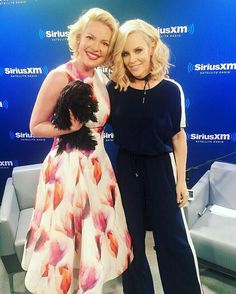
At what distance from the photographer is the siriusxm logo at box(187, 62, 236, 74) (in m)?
2.34

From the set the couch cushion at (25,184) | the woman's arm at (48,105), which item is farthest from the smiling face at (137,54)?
the couch cushion at (25,184)

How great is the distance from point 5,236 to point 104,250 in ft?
2.36

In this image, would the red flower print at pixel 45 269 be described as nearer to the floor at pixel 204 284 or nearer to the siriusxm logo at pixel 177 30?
the floor at pixel 204 284

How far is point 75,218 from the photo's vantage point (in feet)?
5.16

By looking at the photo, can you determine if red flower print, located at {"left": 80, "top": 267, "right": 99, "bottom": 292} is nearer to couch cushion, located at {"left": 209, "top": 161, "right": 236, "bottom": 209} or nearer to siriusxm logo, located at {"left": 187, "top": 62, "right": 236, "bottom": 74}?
couch cushion, located at {"left": 209, "top": 161, "right": 236, "bottom": 209}

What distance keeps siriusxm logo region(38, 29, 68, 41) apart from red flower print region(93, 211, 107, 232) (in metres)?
1.39

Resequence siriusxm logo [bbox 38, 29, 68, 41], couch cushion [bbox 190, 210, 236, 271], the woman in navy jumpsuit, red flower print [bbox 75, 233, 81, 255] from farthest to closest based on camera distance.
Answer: siriusxm logo [bbox 38, 29, 68, 41] < couch cushion [bbox 190, 210, 236, 271] < red flower print [bbox 75, 233, 81, 255] < the woman in navy jumpsuit

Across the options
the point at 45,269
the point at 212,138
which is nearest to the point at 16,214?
the point at 45,269

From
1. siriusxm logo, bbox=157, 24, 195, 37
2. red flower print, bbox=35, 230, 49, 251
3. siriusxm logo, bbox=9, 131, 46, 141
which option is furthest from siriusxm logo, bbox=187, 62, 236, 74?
red flower print, bbox=35, 230, 49, 251

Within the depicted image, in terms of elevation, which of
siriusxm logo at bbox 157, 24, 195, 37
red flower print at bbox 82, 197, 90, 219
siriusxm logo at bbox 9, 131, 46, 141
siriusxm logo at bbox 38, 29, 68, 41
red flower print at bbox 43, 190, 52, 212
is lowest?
red flower print at bbox 82, 197, 90, 219

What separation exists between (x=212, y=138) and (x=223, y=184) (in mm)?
398

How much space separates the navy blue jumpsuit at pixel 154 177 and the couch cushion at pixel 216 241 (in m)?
0.33

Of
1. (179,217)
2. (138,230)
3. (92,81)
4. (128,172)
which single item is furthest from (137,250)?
(92,81)

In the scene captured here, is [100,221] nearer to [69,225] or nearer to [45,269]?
[69,225]
